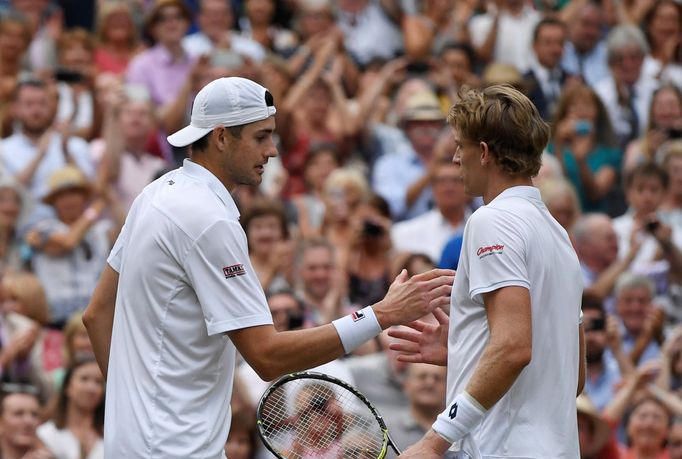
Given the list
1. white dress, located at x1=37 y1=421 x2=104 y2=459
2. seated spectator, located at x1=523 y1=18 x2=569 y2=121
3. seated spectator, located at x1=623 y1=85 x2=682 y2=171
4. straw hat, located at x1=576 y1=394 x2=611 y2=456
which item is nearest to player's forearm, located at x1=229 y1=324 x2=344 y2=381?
white dress, located at x1=37 y1=421 x2=104 y2=459

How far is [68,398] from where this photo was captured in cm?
863

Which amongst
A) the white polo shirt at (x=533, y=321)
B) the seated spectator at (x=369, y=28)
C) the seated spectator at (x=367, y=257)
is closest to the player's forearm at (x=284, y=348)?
the white polo shirt at (x=533, y=321)

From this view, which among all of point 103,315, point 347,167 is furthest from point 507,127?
point 347,167

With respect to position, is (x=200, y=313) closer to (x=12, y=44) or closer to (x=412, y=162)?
(x=412, y=162)

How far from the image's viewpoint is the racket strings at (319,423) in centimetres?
545

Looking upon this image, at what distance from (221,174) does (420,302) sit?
0.82m

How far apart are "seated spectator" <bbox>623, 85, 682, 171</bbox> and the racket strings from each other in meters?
6.65

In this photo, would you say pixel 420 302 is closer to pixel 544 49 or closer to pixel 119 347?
pixel 119 347

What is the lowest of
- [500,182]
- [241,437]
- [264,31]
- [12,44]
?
[241,437]

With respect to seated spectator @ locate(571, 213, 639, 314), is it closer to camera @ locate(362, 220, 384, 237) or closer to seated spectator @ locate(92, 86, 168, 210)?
camera @ locate(362, 220, 384, 237)

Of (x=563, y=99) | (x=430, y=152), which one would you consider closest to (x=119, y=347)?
(x=430, y=152)

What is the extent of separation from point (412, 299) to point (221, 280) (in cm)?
66

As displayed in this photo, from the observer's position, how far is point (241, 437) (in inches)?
328

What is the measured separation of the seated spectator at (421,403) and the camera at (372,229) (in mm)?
2045
